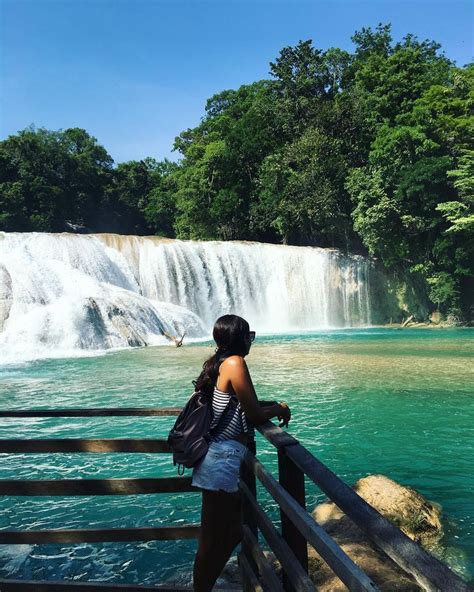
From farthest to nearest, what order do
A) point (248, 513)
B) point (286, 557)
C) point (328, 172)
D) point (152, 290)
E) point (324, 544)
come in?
1. point (328, 172)
2. point (152, 290)
3. point (248, 513)
4. point (286, 557)
5. point (324, 544)

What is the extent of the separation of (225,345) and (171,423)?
6.18 meters

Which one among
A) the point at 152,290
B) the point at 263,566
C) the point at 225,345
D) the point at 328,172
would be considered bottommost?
the point at 263,566

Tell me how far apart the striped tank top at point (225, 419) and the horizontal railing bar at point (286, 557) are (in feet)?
1.37

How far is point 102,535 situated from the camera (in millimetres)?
3121

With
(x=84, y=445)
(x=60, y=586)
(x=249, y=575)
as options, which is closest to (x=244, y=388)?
(x=249, y=575)

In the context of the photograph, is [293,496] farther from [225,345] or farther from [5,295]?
[5,295]

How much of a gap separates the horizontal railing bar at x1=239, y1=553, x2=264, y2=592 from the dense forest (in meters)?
28.3

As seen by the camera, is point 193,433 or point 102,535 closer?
point 193,433

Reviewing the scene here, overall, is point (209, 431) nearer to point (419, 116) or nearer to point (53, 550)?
point (53, 550)

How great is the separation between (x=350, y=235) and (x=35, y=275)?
22.7 meters

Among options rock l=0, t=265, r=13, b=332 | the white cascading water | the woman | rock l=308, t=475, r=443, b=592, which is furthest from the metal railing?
rock l=0, t=265, r=13, b=332

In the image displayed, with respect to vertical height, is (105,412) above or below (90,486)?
above

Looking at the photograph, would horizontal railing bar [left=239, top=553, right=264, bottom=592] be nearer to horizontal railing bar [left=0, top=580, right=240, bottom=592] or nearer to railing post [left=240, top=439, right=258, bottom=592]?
railing post [left=240, top=439, right=258, bottom=592]

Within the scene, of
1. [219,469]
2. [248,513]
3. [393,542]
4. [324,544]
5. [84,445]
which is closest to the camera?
[393,542]
